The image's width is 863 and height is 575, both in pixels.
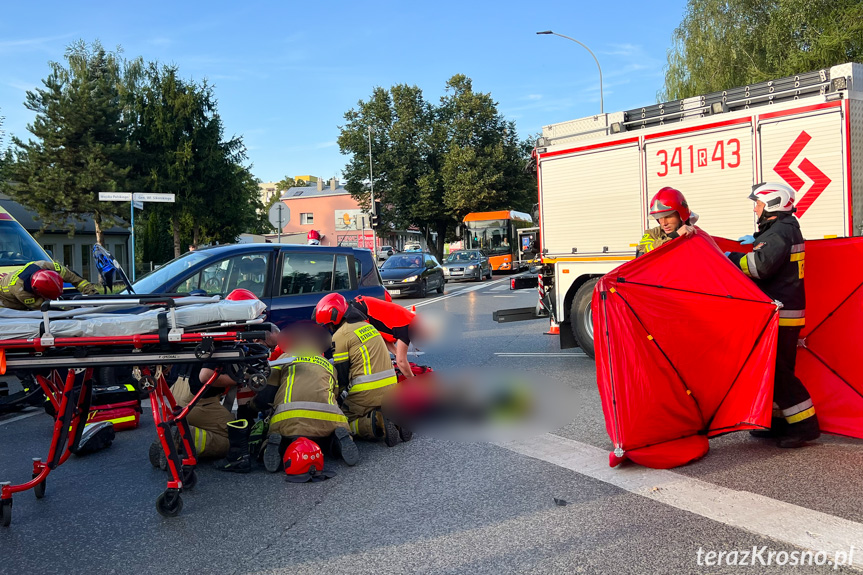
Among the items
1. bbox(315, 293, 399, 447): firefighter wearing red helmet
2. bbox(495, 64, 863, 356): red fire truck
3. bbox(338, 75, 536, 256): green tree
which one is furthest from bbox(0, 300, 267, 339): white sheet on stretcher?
bbox(338, 75, 536, 256): green tree

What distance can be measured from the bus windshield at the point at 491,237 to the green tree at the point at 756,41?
1080 cm

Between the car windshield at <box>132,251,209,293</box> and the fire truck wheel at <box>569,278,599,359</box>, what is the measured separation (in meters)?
4.53

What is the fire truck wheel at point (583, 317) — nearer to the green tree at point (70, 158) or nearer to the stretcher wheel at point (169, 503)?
the stretcher wheel at point (169, 503)

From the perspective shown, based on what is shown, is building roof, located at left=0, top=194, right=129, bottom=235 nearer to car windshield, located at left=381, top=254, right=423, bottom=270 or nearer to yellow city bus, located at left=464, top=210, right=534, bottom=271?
yellow city bus, located at left=464, top=210, right=534, bottom=271

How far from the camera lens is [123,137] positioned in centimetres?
3803

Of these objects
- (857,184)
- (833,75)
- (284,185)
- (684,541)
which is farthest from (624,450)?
(284,185)

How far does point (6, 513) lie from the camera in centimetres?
→ 396

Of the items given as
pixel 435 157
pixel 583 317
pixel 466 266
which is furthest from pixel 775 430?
pixel 435 157

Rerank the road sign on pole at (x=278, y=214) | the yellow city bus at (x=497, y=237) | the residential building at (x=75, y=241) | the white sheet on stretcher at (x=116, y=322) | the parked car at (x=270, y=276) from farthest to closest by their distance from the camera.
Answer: the yellow city bus at (x=497, y=237) < the residential building at (x=75, y=241) < the road sign on pole at (x=278, y=214) < the parked car at (x=270, y=276) < the white sheet on stretcher at (x=116, y=322)

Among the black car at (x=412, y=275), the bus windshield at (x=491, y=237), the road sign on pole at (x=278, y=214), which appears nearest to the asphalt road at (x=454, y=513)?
the road sign on pole at (x=278, y=214)

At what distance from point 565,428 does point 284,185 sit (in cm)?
11693

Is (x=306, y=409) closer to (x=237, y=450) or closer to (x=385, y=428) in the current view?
(x=237, y=450)

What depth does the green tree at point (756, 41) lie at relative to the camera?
70.4ft

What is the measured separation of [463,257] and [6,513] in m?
29.0
